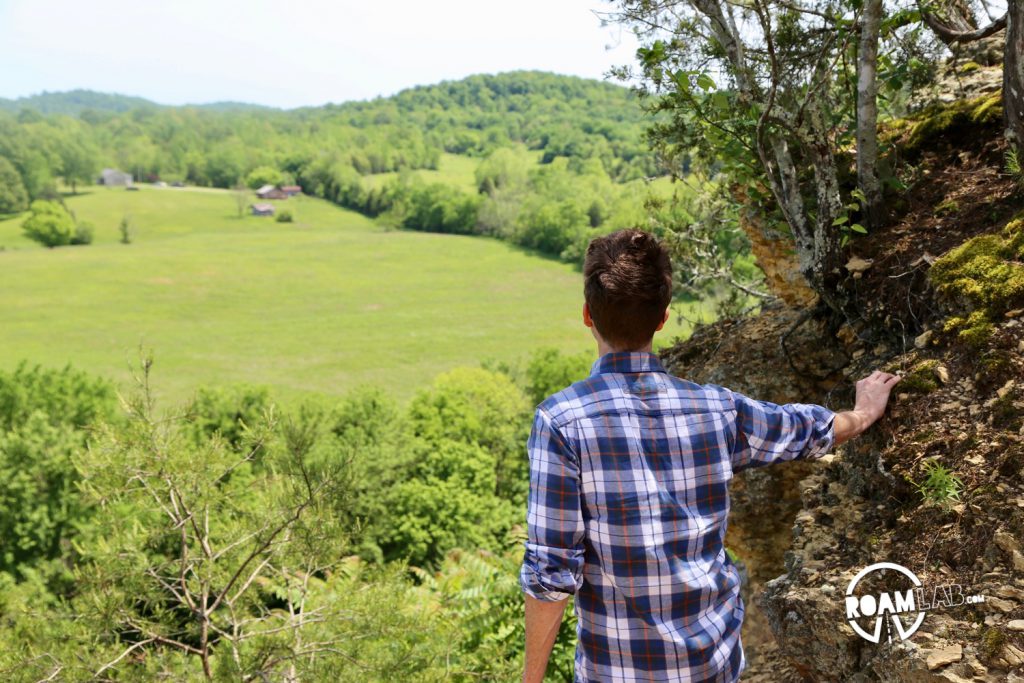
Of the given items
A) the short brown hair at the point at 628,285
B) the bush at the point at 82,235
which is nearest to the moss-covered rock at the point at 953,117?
the short brown hair at the point at 628,285

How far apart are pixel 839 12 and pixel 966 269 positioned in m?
1.96

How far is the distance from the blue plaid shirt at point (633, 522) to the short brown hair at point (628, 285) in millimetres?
89

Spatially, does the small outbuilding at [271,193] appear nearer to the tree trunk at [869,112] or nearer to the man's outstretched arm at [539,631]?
the tree trunk at [869,112]

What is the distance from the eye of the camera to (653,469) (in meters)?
2.42

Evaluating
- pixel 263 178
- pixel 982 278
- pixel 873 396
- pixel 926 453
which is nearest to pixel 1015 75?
pixel 982 278

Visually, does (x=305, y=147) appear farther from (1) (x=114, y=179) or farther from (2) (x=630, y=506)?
(2) (x=630, y=506)

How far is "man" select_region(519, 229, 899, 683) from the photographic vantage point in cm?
238

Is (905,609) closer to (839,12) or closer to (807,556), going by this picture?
(807,556)

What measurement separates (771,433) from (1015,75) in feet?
9.78

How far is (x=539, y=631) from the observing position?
2.51 m

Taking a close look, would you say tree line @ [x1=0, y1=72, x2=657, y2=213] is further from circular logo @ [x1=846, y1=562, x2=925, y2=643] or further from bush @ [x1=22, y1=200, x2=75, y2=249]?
circular logo @ [x1=846, y1=562, x2=925, y2=643]

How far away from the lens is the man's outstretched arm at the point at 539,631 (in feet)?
8.05

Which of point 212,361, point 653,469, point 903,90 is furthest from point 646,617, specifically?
point 212,361

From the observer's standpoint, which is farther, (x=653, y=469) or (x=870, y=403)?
(x=870, y=403)
